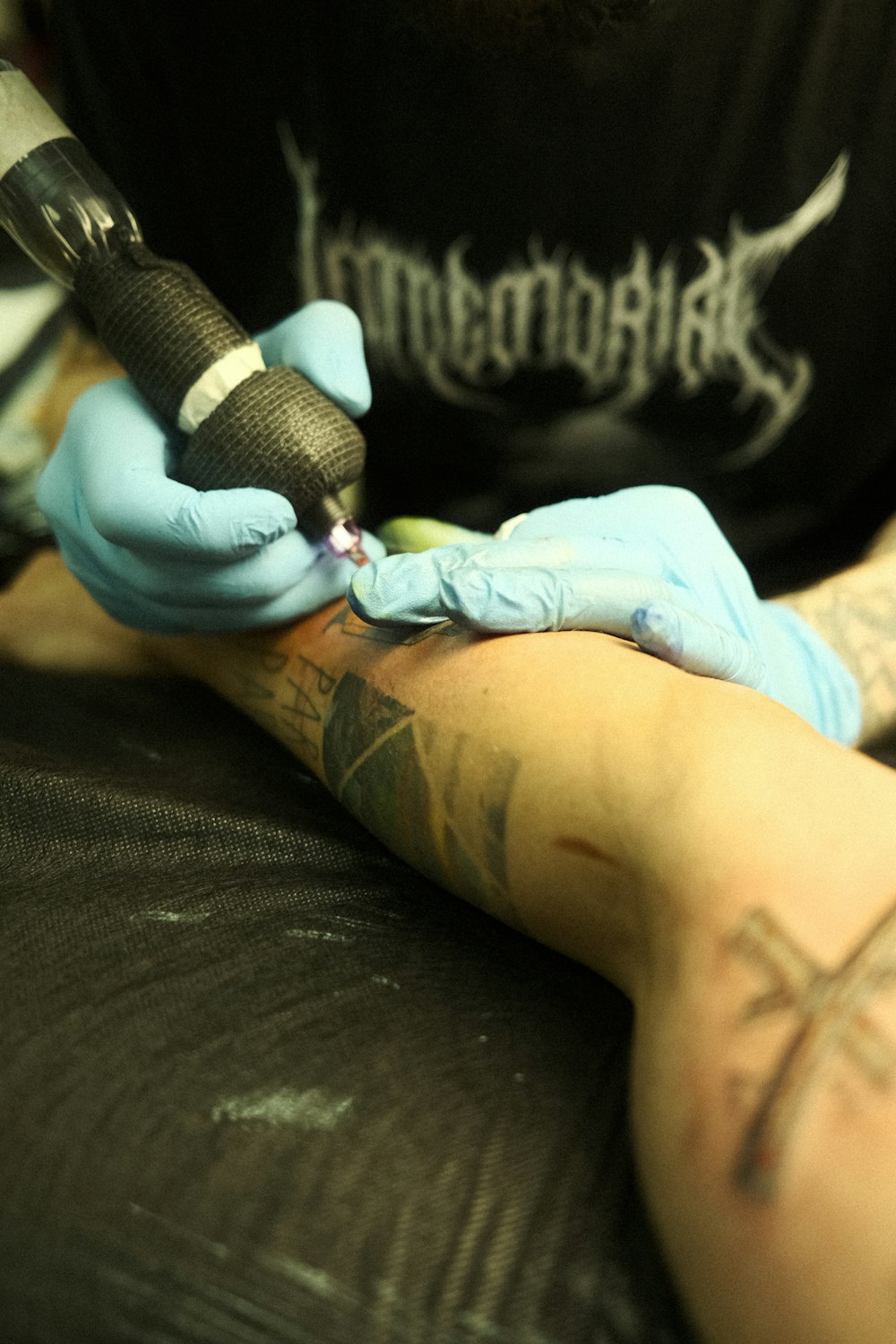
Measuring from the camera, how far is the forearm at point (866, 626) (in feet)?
3.80

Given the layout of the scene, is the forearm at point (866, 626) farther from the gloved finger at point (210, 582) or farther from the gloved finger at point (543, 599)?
the gloved finger at point (210, 582)

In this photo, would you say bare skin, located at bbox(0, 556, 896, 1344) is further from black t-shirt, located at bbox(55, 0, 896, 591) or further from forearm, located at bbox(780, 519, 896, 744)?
black t-shirt, located at bbox(55, 0, 896, 591)

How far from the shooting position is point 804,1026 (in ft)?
1.87

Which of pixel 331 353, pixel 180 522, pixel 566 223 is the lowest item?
pixel 180 522

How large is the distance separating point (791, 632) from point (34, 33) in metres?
1.32

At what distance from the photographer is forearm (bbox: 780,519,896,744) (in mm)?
1159

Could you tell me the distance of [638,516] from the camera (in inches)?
39.0

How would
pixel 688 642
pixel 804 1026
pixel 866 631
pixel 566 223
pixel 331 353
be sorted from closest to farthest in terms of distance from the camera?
pixel 804 1026 < pixel 688 642 < pixel 331 353 < pixel 866 631 < pixel 566 223

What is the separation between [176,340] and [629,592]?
1.54 feet

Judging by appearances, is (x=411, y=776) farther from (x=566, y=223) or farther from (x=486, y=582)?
(x=566, y=223)

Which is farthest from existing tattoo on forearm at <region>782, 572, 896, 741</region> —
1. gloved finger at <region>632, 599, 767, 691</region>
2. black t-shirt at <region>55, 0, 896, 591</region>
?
gloved finger at <region>632, 599, 767, 691</region>

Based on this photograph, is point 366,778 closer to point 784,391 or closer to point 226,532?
point 226,532

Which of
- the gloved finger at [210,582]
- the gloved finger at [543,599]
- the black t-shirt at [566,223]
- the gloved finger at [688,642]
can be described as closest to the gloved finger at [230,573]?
the gloved finger at [210,582]

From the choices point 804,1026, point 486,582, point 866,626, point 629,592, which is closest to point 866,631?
point 866,626
